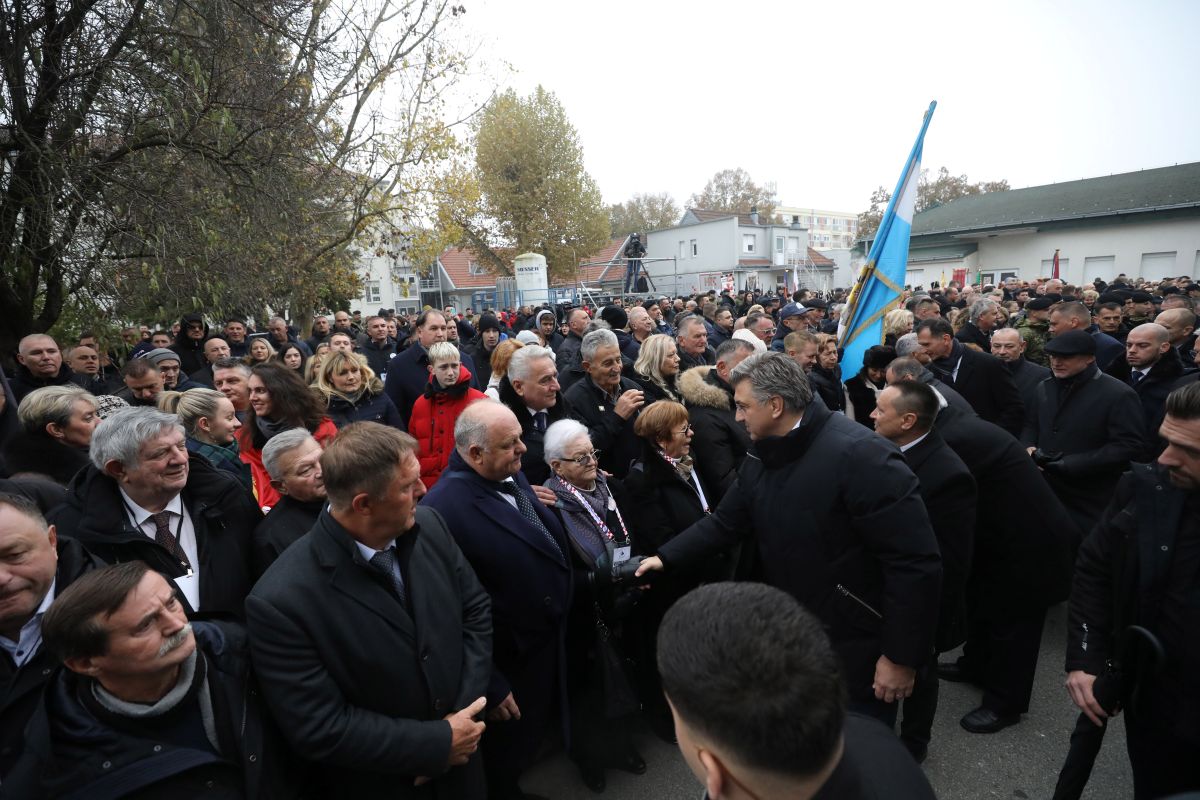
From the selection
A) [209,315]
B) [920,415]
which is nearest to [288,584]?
[920,415]

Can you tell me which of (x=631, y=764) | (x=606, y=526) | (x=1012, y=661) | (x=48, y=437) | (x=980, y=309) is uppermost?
(x=48, y=437)

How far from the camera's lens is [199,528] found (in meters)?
2.61

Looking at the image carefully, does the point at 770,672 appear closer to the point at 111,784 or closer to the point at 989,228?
the point at 111,784

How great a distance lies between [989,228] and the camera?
3119 cm

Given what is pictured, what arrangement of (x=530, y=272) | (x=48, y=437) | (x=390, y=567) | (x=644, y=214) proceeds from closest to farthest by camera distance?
(x=390, y=567) < (x=48, y=437) < (x=530, y=272) < (x=644, y=214)

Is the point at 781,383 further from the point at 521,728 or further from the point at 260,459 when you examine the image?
the point at 260,459

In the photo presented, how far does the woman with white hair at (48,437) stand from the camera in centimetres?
335

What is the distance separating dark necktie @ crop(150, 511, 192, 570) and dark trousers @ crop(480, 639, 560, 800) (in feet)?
4.86

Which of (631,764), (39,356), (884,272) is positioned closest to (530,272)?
(884,272)

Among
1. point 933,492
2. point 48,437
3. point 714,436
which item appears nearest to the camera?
point 933,492

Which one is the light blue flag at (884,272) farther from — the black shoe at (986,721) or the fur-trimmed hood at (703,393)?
the black shoe at (986,721)

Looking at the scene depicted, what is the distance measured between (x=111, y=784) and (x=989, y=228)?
37.6 metres

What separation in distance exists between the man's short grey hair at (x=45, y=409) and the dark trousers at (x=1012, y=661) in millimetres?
5383

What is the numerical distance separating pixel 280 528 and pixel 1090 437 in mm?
5140
